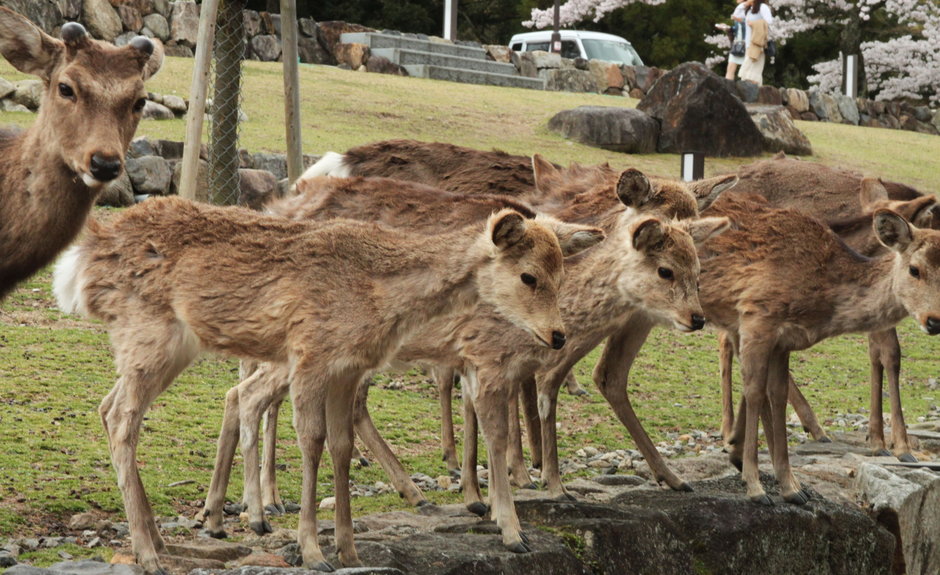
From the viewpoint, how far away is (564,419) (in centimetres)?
979

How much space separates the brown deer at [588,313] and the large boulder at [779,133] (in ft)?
54.1

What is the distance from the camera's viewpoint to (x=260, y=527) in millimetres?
6258

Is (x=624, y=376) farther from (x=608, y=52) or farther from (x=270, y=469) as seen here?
(x=608, y=52)

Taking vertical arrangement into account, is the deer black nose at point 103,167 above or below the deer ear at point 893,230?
above

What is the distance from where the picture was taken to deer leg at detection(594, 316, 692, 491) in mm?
7422

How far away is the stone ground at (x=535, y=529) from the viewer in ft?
17.0

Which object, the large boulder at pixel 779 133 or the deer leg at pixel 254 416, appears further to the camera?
the large boulder at pixel 779 133

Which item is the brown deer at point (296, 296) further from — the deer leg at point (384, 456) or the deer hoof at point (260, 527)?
the deer leg at point (384, 456)

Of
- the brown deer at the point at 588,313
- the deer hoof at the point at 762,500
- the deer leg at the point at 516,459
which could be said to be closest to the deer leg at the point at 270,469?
the brown deer at the point at 588,313

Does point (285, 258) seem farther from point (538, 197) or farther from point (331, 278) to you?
point (538, 197)

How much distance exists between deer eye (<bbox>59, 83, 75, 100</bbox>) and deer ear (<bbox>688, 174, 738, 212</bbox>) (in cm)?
389

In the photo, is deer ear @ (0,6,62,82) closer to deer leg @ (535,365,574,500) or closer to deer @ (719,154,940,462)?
deer leg @ (535,365,574,500)

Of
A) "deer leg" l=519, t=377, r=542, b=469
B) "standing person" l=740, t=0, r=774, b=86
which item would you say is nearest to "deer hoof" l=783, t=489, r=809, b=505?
"deer leg" l=519, t=377, r=542, b=469

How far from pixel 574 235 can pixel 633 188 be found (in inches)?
49.6
